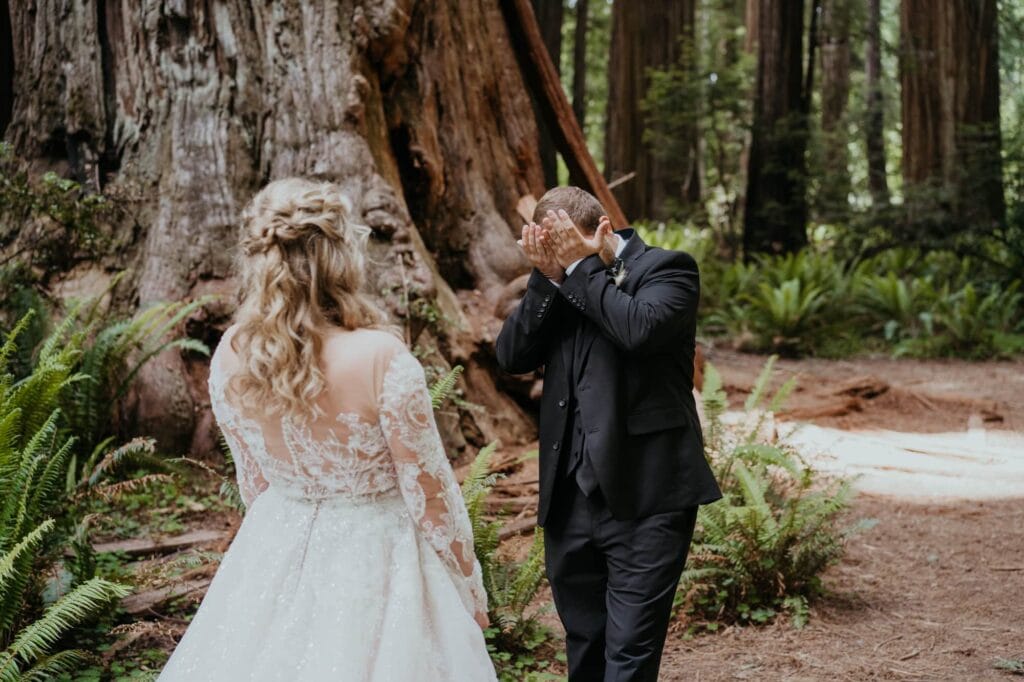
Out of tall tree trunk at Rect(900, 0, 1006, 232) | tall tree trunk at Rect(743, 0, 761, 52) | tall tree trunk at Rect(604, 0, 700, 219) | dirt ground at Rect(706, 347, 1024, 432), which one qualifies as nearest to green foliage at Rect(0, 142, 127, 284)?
dirt ground at Rect(706, 347, 1024, 432)

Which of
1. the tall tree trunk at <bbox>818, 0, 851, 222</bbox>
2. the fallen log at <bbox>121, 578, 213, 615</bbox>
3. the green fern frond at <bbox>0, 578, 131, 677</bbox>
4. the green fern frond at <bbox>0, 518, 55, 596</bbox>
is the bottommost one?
the fallen log at <bbox>121, 578, 213, 615</bbox>

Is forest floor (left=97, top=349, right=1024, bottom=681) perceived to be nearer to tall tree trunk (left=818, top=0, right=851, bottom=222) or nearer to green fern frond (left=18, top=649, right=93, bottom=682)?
green fern frond (left=18, top=649, right=93, bottom=682)

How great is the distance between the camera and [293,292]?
256 centimetres

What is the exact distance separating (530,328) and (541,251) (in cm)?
27

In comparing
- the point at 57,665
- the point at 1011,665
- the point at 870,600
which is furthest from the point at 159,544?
the point at 1011,665

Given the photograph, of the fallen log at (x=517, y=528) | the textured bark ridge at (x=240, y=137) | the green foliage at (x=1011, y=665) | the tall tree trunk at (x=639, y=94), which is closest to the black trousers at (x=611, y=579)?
the green foliage at (x=1011, y=665)

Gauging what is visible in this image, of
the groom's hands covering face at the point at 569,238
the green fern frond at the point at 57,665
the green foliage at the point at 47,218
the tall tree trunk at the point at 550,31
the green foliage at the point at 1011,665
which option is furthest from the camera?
the tall tree trunk at the point at 550,31

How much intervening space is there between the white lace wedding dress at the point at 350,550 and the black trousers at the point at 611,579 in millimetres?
513

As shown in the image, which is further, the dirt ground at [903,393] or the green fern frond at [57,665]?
the dirt ground at [903,393]

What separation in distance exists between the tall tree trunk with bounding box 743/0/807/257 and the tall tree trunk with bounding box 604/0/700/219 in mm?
3570

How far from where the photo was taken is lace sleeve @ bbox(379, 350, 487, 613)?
101 inches

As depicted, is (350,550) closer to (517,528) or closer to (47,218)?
(517,528)

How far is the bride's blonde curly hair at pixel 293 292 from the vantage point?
2.53m

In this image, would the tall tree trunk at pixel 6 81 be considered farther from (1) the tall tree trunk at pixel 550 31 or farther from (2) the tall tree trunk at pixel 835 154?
(2) the tall tree trunk at pixel 835 154
